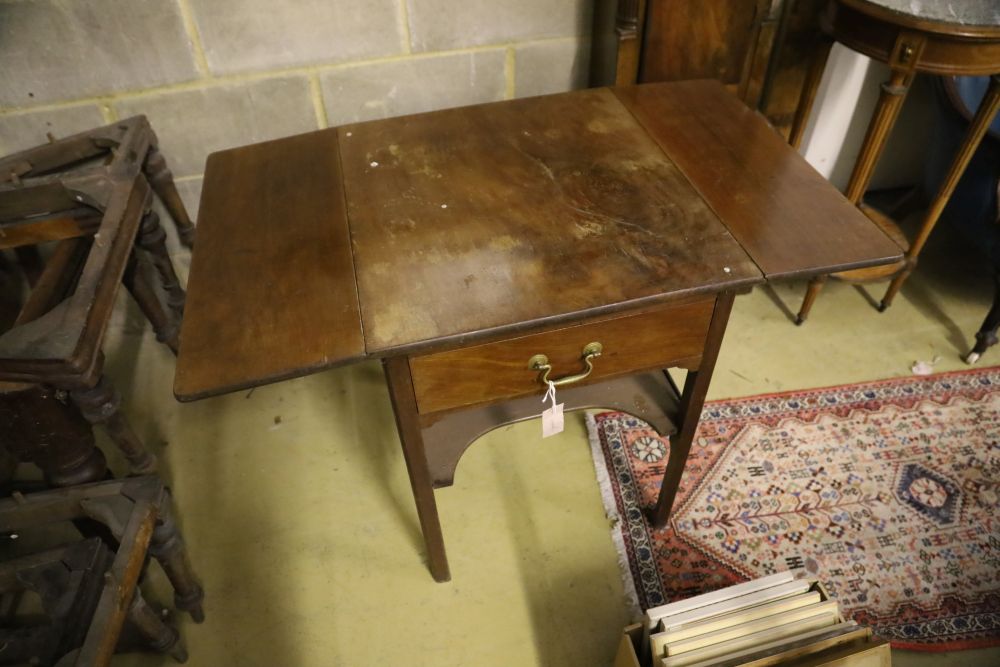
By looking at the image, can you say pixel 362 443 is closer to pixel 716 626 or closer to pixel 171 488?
pixel 171 488

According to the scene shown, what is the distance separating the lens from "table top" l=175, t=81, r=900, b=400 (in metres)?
0.94

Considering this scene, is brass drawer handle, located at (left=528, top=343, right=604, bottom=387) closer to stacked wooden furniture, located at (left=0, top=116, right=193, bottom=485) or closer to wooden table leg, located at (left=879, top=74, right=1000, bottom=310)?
stacked wooden furniture, located at (left=0, top=116, right=193, bottom=485)

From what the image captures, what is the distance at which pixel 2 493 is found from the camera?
5.02ft

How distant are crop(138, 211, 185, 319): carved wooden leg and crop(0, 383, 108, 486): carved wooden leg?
55 cm

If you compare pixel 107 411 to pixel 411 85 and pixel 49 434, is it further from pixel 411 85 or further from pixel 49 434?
pixel 411 85

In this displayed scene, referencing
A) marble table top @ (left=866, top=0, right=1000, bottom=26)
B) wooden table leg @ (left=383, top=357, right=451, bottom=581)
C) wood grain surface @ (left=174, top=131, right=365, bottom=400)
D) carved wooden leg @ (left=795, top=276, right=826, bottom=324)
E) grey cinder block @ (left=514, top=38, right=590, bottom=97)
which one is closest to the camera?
wood grain surface @ (left=174, top=131, right=365, bottom=400)

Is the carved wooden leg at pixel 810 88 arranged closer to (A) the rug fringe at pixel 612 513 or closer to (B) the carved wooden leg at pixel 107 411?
(A) the rug fringe at pixel 612 513

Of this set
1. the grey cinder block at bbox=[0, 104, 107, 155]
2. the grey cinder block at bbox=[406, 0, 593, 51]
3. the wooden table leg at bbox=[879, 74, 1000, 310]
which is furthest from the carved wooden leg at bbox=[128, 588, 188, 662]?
the wooden table leg at bbox=[879, 74, 1000, 310]

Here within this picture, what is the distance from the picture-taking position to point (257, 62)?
162 cm

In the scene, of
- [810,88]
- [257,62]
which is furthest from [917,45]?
[257,62]

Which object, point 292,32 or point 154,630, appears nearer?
point 154,630

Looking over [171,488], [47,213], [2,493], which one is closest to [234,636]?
[171,488]

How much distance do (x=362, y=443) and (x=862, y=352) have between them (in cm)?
150

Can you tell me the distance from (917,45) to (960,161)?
1.35 ft
